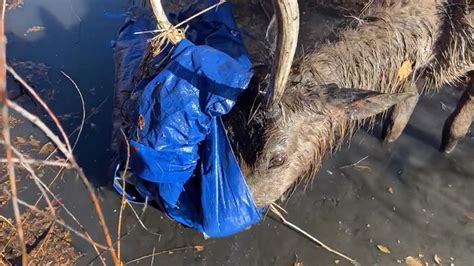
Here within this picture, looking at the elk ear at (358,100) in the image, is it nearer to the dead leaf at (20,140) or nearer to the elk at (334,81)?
the elk at (334,81)

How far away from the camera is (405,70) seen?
158 inches

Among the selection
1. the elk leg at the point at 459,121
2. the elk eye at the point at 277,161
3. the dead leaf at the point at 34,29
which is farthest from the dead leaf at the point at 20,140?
the elk leg at the point at 459,121

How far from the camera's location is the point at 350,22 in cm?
392

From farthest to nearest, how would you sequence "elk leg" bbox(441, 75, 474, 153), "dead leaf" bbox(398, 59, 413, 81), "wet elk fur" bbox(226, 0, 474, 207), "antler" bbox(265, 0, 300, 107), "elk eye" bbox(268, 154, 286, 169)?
1. "elk leg" bbox(441, 75, 474, 153)
2. "dead leaf" bbox(398, 59, 413, 81)
3. "elk eye" bbox(268, 154, 286, 169)
4. "wet elk fur" bbox(226, 0, 474, 207)
5. "antler" bbox(265, 0, 300, 107)

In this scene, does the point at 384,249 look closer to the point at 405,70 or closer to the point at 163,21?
the point at 405,70

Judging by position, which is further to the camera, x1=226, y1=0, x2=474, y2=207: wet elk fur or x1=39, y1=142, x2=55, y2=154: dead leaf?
x1=39, y1=142, x2=55, y2=154: dead leaf

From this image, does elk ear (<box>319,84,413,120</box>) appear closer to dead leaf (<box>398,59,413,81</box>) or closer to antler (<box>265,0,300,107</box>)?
antler (<box>265,0,300,107</box>)

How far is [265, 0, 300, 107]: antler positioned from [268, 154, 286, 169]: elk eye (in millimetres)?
375

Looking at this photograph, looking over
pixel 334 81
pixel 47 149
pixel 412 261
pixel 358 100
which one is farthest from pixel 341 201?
pixel 47 149

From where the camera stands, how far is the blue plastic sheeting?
11.1ft

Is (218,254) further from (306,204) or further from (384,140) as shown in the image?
(384,140)

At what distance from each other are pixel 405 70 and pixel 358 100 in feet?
3.35

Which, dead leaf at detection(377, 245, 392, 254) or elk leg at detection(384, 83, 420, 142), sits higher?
elk leg at detection(384, 83, 420, 142)

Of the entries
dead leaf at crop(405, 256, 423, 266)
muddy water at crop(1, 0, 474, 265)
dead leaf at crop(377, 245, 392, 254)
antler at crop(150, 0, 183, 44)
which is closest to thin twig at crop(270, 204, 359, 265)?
muddy water at crop(1, 0, 474, 265)
